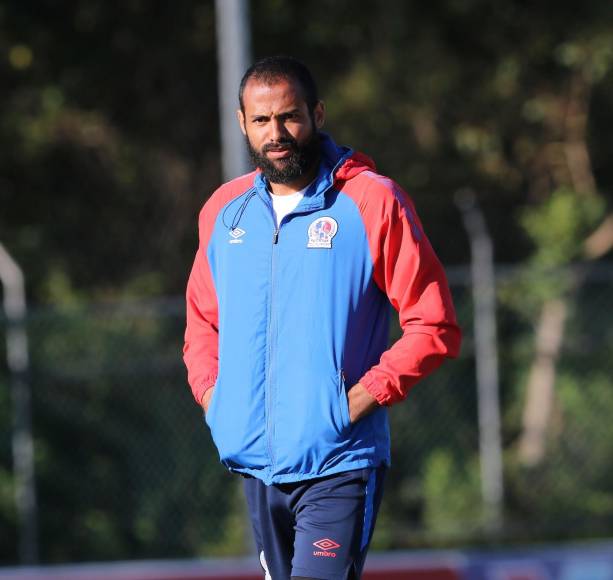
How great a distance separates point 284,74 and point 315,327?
0.73 meters

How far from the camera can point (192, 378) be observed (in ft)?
13.0

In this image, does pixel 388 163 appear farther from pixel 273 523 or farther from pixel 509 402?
pixel 273 523

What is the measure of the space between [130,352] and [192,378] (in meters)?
5.55

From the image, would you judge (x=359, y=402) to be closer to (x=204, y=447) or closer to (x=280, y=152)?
(x=280, y=152)

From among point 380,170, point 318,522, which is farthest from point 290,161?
point 380,170

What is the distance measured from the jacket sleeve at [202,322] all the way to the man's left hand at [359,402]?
53cm

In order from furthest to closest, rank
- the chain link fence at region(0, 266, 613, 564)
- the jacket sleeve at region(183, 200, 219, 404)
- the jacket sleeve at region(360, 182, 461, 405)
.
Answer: the chain link fence at region(0, 266, 613, 564), the jacket sleeve at region(183, 200, 219, 404), the jacket sleeve at region(360, 182, 461, 405)

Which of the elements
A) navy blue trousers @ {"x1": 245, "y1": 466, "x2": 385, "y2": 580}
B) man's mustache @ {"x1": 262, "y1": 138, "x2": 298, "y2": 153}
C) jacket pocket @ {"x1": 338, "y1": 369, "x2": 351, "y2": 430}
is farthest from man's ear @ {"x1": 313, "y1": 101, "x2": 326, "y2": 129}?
navy blue trousers @ {"x1": 245, "y1": 466, "x2": 385, "y2": 580}

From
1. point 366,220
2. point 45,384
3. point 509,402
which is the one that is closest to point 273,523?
point 366,220

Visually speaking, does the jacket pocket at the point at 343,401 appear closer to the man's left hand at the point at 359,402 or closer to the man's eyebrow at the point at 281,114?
the man's left hand at the point at 359,402

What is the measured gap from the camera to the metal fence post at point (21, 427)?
876 cm

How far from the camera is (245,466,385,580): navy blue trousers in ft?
11.8

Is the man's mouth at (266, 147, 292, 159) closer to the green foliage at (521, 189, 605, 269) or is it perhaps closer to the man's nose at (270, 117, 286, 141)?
the man's nose at (270, 117, 286, 141)

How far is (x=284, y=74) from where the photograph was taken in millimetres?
3621
